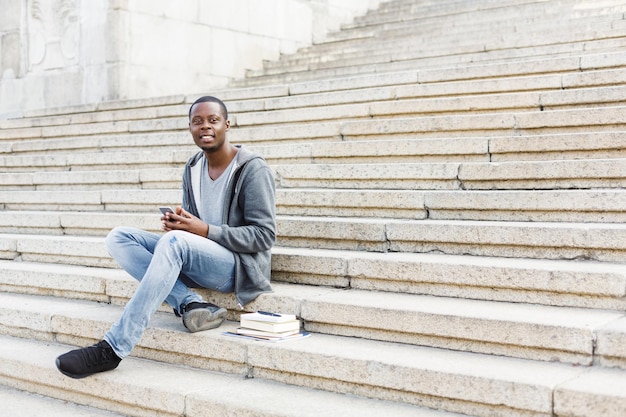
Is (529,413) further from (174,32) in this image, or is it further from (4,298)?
(174,32)

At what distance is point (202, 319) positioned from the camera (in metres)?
4.34

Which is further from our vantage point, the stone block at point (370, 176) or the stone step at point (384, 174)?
the stone block at point (370, 176)

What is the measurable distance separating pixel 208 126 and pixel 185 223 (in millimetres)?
608

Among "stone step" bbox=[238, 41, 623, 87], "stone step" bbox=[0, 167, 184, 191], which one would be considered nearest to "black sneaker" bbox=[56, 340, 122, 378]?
"stone step" bbox=[0, 167, 184, 191]

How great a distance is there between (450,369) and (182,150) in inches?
167

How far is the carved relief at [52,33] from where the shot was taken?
1167cm

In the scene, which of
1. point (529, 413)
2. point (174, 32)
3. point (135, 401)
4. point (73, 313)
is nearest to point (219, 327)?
point (135, 401)

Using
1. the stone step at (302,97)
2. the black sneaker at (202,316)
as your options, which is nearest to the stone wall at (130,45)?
the stone step at (302,97)

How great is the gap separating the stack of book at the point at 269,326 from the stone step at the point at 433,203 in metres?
1.33

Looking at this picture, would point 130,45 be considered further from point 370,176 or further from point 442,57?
point 370,176

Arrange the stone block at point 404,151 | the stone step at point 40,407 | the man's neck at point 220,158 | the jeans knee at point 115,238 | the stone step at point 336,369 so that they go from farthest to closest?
the stone block at point 404,151 → the man's neck at point 220,158 → the jeans knee at point 115,238 → the stone step at point 40,407 → the stone step at point 336,369

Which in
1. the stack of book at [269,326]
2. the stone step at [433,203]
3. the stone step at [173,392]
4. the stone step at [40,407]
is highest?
the stone step at [433,203]

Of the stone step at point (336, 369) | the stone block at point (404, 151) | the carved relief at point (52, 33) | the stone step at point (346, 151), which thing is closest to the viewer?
the stone step at point (336, 369)

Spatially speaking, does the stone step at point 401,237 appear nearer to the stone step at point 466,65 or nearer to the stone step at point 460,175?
the stone step at point 460,175
